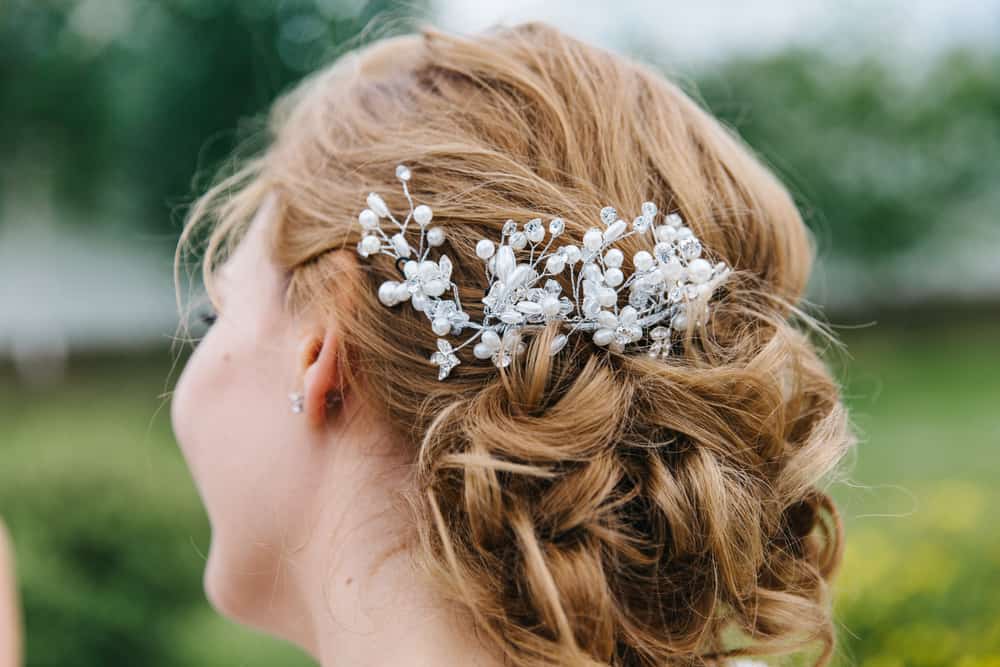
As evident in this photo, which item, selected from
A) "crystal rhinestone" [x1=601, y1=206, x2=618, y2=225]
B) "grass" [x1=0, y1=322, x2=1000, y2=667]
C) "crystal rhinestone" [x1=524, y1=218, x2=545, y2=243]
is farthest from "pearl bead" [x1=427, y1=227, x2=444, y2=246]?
"grass" [x1=0, y1=322, x2=1000, y2=667]

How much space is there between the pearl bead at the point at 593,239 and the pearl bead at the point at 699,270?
0.51 feet

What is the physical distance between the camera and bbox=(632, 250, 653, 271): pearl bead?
1392 mm

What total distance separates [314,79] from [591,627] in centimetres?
142

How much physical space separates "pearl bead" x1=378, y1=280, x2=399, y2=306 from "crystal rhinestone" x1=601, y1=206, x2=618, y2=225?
1.17 feet

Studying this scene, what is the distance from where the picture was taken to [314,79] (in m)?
2.06

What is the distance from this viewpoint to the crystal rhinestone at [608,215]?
1.41 metres

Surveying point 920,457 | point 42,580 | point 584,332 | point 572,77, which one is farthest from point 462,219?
point 920,457

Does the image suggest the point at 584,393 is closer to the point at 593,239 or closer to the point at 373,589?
the point at 593,239

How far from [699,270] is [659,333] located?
0.12m

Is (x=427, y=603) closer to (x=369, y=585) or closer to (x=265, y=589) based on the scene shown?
(x=369, y=585)

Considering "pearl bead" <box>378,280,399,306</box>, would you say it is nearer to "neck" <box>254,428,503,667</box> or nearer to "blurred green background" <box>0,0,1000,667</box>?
"neck" <box>254,428,503,667</box>

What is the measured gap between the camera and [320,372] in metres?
1.47

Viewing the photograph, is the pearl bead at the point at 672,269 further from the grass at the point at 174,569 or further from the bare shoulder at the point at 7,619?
the bare shoulder at the point at 7,619

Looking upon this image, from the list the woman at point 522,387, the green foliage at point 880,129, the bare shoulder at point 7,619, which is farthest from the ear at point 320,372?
the green foliage at point 880,129
